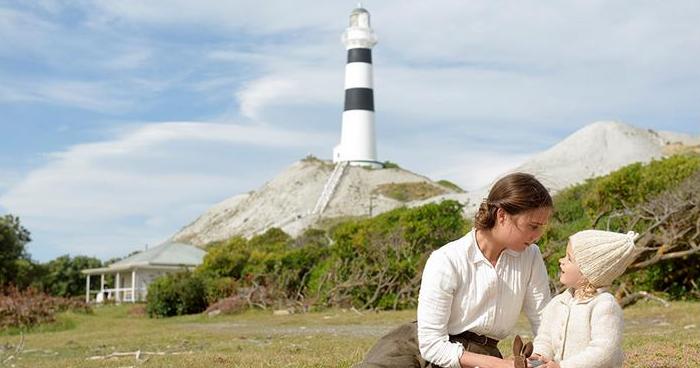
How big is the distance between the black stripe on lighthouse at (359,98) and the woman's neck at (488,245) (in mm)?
56658

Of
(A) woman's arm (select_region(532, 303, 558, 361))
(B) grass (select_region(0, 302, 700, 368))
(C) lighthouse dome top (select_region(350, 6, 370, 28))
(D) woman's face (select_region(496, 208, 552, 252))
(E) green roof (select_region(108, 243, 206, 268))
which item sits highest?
(C) lighthouse dome top (select_region(350, 6, 370, 28))

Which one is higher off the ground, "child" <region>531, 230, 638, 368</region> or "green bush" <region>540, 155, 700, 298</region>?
"green bush" <region>540, 155, 700, 298</region>

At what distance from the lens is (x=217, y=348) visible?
9.61m

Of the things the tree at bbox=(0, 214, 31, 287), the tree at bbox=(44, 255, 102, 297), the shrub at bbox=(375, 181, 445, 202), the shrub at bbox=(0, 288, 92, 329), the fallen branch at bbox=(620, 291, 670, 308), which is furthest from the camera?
the shrub at bbox=(375, 181, 445, 202)

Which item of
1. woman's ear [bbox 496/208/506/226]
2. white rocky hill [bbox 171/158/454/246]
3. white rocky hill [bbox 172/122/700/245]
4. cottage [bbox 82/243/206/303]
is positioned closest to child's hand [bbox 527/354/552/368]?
woman's ear [bbox 496/208/506/226]

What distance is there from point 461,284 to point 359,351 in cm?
416

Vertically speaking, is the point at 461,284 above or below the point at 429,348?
above

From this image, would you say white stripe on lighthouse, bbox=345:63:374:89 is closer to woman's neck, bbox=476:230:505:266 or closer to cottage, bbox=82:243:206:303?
cottage, bbox=82:243:206:303

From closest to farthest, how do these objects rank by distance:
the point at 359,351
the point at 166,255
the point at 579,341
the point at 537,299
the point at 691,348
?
the point at 579,341 → the point at 537,299 → the point at 691,348 → the point at 359,351 → the point at 166,255

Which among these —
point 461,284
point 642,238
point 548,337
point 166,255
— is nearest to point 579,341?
point 548,337

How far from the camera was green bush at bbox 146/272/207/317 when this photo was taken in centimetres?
2422

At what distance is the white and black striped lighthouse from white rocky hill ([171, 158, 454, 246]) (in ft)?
16.9

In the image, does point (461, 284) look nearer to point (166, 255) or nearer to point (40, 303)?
point (40, 303)

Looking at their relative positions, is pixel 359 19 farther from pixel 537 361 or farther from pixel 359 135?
pixel 537 361
